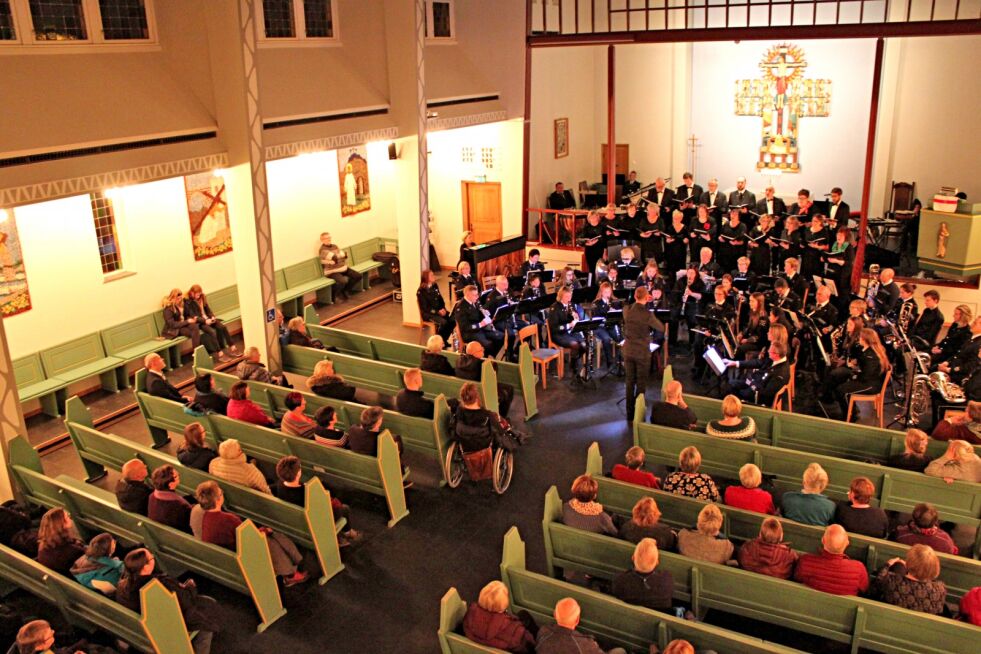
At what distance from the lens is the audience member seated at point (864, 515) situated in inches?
260

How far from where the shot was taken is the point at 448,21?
1509 centimetres

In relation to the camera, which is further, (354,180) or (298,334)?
(354,180)

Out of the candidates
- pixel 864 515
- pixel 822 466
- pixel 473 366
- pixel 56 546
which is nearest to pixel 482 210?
pixel 473 366

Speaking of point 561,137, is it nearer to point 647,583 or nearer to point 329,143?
point 329,143

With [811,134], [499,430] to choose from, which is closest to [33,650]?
[499,430]

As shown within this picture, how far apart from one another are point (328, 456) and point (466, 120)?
843 cm

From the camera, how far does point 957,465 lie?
7.17m

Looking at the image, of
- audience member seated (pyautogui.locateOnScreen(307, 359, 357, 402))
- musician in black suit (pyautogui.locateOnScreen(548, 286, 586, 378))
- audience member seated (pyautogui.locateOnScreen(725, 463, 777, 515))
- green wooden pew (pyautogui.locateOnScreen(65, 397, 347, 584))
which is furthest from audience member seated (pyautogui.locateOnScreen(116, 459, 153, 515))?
musician in black suit (pyautogui.locateOnScreen(548, 286, 586, 378))

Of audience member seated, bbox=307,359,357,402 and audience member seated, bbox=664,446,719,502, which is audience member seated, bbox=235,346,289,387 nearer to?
audience member seated, bbox=307,359,357,402

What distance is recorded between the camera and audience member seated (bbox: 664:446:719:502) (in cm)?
717

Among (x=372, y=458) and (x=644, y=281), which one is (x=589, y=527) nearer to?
(x=372, y=458)

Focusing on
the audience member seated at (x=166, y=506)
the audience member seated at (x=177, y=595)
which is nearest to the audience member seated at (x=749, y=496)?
the audience member seated at (x=177, y=595)

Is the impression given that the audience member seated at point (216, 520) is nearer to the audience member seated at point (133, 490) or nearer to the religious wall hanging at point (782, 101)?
the audience member seated at point (133, 490)

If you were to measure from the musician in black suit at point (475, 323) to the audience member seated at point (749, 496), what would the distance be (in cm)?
531
